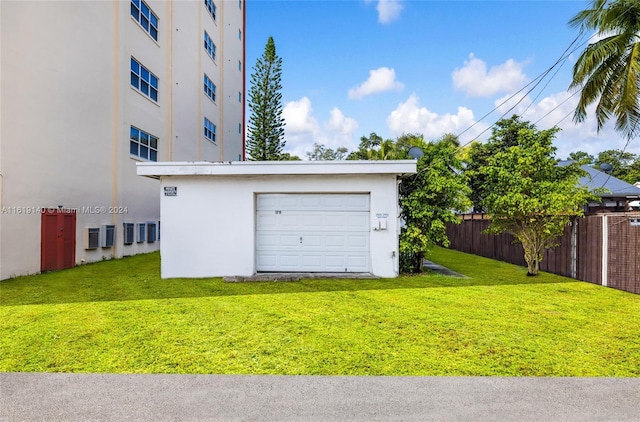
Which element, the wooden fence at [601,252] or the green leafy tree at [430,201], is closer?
the wooden fence at [601,252]

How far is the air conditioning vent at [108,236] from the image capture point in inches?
493

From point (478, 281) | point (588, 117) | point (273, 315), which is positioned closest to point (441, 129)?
point (588, 117)

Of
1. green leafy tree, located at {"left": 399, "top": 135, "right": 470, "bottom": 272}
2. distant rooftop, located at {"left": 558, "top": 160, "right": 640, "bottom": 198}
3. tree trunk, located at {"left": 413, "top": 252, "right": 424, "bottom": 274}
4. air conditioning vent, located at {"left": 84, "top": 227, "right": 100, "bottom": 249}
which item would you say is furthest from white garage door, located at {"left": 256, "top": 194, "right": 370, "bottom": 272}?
distant rooftop, located at {"left": 558, "top": 160, "right": 640, "bottom": 198}

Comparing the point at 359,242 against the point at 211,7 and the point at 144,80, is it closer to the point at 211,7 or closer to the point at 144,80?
the point at 144,80

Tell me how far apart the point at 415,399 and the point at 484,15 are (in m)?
16.7

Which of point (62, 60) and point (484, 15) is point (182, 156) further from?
point (484, 15)

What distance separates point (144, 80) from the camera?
1503 centimetres

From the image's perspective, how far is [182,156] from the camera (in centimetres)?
1855

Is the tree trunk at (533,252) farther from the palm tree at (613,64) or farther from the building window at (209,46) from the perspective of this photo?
the building window at (209,46)

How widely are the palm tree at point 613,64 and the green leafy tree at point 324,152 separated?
3765cm

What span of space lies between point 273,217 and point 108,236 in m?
7.01

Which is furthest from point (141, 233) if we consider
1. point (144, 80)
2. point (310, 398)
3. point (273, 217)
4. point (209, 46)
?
point (310, 398)

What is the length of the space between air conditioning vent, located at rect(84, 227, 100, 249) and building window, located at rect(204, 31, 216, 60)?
14.6m

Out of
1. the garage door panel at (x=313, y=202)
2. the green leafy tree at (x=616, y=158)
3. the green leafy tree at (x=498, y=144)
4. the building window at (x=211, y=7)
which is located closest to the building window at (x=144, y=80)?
the garage door panel at (x=313, y=202)
